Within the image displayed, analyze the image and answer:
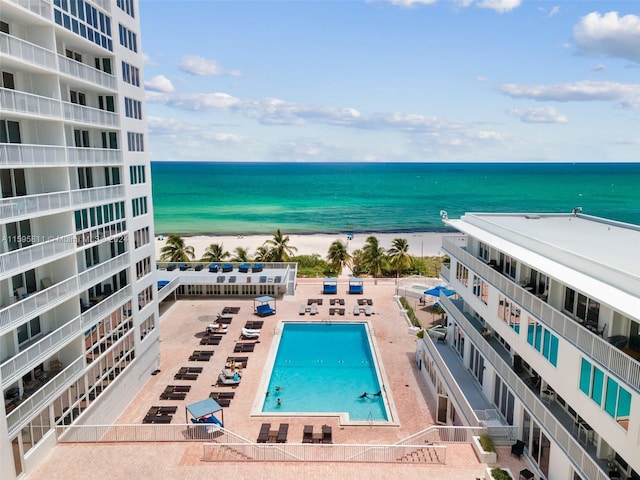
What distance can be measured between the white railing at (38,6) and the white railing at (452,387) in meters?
24.4

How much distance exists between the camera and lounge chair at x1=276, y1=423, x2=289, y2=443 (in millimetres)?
23097

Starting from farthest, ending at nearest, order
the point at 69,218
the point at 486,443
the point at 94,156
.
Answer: the point at 94,156 → the point at 69,218 → the point at 486,443

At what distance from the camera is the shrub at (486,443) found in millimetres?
19045

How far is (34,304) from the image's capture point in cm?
1831

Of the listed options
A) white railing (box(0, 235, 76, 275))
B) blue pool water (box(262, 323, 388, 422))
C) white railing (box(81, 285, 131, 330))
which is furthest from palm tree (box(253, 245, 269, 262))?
white railing (box(0, 235, 76, 275))

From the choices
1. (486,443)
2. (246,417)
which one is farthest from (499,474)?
(246,417)

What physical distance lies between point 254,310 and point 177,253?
54.0 ft

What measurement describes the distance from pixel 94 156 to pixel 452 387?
21166mm

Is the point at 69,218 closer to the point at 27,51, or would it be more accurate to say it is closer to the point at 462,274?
the point at 27,51

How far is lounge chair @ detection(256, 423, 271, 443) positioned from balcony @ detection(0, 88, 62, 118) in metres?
17.4

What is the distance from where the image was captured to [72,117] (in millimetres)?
20516

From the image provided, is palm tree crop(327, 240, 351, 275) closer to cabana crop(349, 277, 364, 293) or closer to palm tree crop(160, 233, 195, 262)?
cabana crop(349, 277, 364, 293)

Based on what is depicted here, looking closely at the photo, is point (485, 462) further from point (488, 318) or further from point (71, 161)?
point (71, 161)

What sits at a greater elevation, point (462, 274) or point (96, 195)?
point (96, 195)
